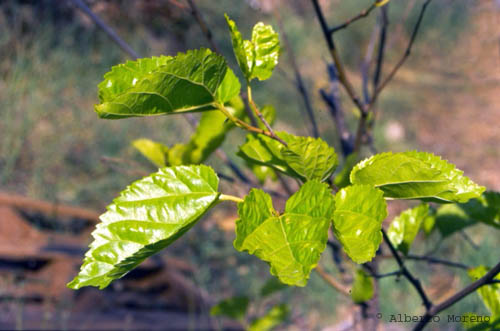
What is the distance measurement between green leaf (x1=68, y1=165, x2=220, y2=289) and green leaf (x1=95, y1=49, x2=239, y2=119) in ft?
0.17

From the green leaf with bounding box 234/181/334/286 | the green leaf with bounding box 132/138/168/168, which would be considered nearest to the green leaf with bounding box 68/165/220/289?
the green leaf with bounding box 234/181/334/286

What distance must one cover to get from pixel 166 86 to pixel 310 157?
13 cm

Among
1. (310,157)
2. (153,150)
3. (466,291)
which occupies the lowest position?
(466,291)

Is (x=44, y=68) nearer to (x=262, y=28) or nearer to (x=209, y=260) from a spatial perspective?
(x=209, y=260)

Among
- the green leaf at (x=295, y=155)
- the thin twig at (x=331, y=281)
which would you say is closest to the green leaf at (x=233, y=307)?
the thin twig at (x=331, y=281)

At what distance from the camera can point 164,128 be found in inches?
129

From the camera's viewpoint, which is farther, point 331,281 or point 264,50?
point 331,281

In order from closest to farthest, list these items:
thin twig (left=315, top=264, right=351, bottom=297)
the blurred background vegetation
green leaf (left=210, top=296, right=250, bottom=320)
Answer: thin twig (left=315, top=264, right=351, bottom=297) → green leaf (left=210, top=296, right=250, bottom=320) → the blurred background vegetation

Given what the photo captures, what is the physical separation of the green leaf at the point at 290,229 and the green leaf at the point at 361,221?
23 millimetres

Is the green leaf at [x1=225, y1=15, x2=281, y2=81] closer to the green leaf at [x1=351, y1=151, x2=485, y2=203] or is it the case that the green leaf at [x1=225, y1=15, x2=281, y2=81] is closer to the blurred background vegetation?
the green leaf at [x1=351, y1=151, x2=485, y2=203]

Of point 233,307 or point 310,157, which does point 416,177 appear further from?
point 233,307

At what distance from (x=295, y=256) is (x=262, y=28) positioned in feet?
0.65

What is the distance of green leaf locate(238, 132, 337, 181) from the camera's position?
345 millimetres

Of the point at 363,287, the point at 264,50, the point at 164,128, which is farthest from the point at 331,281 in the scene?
the point at 164,128
